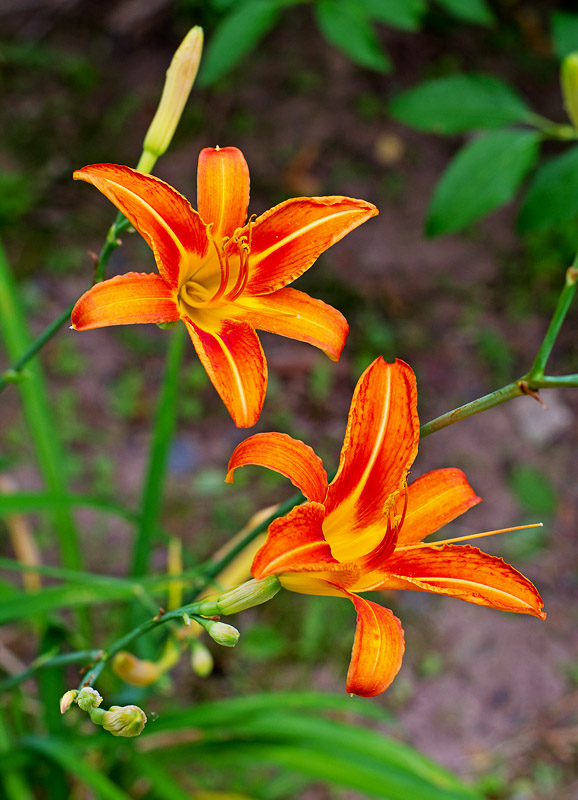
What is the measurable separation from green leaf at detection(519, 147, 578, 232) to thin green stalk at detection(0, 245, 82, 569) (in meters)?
1.44

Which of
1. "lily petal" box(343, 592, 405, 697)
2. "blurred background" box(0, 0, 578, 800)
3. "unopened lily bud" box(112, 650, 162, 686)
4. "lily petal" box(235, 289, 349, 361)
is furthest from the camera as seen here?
"blurred background" box(0, 0, 578, 800)

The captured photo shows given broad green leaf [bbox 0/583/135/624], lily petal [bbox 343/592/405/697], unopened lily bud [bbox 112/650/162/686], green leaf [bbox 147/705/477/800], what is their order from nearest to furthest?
lily petal [bbox 343/592/405/697], unopened lily bud [bbox 112/650/162/686], broad green leaf [bbox 0/583/135/624], green leaf [bbox 147/705/477/800]

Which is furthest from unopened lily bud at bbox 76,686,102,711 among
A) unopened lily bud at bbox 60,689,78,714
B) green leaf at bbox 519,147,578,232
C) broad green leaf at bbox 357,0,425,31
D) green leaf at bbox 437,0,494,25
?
green leaf at bbox 437,0,494,25

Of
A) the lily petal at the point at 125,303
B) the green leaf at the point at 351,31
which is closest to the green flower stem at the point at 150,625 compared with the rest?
the lily petal at the point at 125,303

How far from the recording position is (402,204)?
134 inches

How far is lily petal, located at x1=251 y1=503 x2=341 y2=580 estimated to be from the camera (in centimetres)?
83

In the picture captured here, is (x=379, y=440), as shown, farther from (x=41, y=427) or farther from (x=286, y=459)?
(x=41, y=427)

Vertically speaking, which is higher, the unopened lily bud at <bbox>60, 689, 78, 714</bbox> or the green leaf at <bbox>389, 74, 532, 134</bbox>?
the green leaf at <bbox>389, 74, 532, 134</bbox>

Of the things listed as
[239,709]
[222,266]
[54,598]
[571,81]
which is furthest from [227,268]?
[239,709]

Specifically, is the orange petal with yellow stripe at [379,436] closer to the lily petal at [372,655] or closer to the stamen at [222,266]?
the lily petal at [372,655]

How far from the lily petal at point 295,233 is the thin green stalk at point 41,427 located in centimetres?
103

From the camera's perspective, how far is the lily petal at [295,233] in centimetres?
106

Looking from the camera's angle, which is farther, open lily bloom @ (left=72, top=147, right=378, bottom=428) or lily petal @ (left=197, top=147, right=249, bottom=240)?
lily petal @ (left=197, top=147, right=249, bottom=240)

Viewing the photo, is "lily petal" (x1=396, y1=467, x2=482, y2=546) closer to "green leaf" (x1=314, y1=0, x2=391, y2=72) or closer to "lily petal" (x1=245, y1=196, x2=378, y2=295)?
"lily petal" (x1=245, y1=196, x2=378, y2=295)
